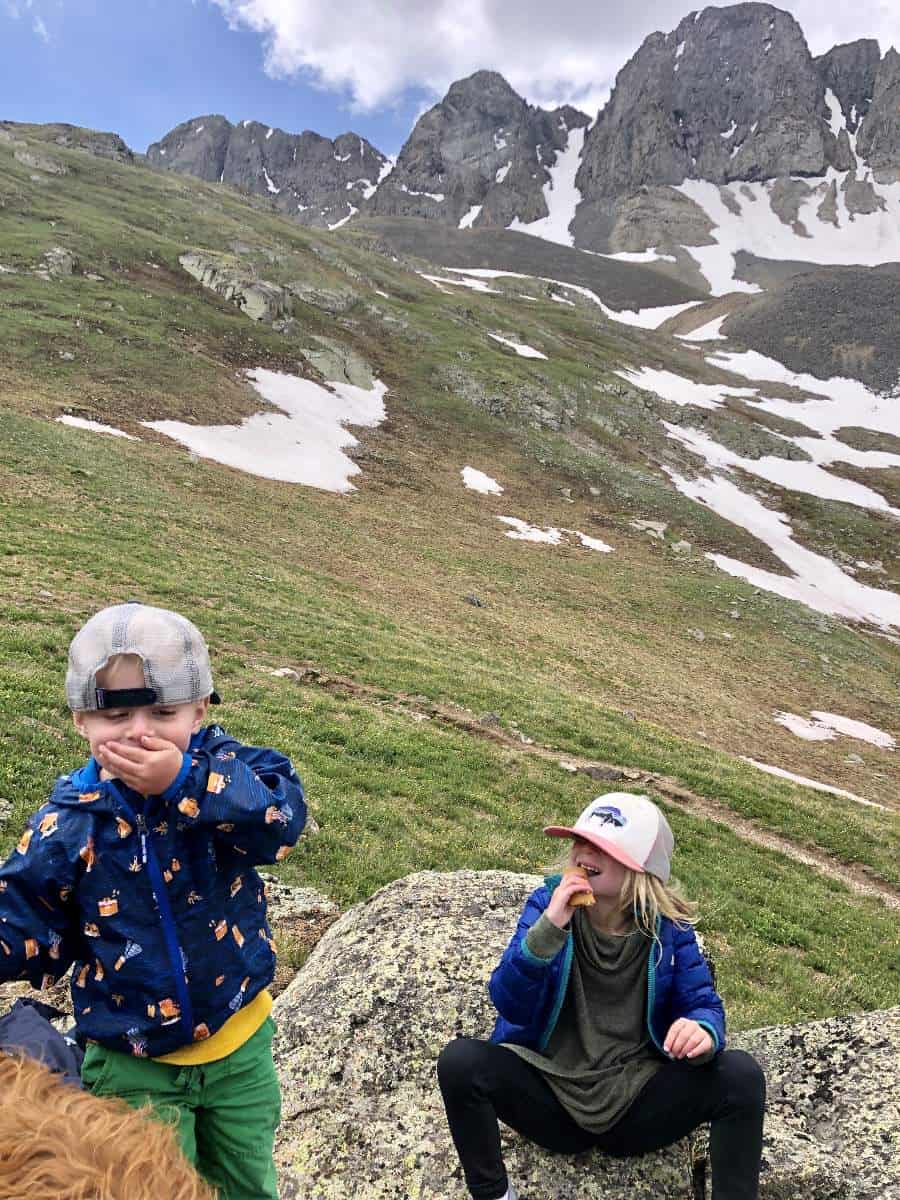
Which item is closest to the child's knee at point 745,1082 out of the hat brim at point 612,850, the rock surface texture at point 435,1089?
the rock surface texture at point 435,1089

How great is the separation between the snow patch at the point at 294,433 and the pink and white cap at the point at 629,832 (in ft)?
123

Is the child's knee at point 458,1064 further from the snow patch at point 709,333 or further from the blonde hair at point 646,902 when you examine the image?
the snow patch at point 709,333

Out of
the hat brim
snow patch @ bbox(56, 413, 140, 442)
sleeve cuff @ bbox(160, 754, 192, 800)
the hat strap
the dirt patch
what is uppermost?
snow patch @ bbox(56, 413, 140, 442)

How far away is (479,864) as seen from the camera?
11.1m

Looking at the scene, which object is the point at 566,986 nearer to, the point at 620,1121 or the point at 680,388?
the point at 620,1121

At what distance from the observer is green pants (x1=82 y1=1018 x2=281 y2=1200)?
11.5 feet

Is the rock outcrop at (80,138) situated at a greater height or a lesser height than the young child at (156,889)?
greater

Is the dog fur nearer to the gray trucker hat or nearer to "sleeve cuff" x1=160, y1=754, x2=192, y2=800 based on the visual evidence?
"sleeve cuff" x1=160, y1=754, x2=192, y2=800

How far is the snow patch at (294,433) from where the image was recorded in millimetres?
40688

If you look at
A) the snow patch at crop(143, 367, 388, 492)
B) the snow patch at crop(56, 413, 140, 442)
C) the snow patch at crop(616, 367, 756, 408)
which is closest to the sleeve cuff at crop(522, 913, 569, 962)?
the snow patch at crop(143, 367, 388, 492)

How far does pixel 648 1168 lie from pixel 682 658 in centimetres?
2834

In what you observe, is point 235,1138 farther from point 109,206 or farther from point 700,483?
point 109,206

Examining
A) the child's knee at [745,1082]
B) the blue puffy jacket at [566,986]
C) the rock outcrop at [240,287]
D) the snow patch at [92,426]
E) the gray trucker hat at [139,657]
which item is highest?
the rock outcrop at [240,287]

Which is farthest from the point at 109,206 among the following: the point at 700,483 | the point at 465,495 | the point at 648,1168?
the point at 648,1168
